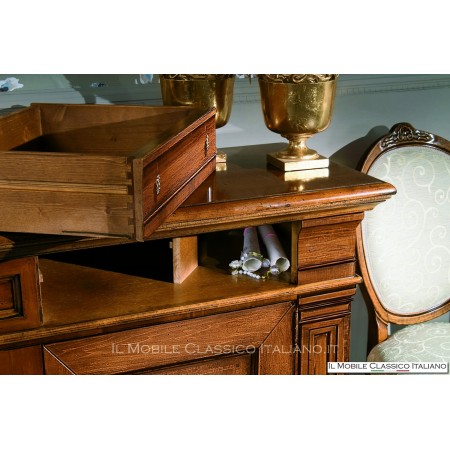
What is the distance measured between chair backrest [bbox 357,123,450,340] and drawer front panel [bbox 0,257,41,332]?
63 cm

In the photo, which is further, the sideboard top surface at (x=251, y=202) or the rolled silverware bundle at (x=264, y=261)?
the rolled silverware bundle at (x=264, y=261)

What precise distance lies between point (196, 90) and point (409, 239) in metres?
0.54

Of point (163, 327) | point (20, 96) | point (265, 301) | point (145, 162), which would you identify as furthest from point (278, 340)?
point (20, 96)

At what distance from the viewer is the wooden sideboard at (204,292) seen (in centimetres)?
92

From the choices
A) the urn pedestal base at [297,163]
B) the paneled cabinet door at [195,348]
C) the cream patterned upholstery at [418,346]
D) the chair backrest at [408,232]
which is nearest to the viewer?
the paneled cabinet door at [195,348]

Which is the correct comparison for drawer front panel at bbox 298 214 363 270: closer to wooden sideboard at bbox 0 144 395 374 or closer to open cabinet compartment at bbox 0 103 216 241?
wooden sideboard at bbox 0 144 395 374

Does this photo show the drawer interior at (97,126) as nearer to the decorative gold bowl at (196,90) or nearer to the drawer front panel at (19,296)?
the decorative gold bowl at (196,90)

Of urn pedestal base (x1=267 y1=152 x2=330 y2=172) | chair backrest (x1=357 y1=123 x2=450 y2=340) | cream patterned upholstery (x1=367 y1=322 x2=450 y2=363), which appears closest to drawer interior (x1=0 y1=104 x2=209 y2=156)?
urn pedestal base (x1=267 y1=152 x2=330 y2=172)

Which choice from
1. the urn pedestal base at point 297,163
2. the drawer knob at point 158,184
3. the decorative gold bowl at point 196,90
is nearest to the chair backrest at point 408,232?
the urn pedestal base at point 297,163

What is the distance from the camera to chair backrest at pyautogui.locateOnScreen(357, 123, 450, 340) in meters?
1.31

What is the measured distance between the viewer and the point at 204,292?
1.01 m

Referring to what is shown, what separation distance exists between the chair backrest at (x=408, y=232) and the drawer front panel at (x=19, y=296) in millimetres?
634

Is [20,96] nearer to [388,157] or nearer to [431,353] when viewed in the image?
[388,157]

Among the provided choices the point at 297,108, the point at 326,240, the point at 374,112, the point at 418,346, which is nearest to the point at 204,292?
the point at 326,240
